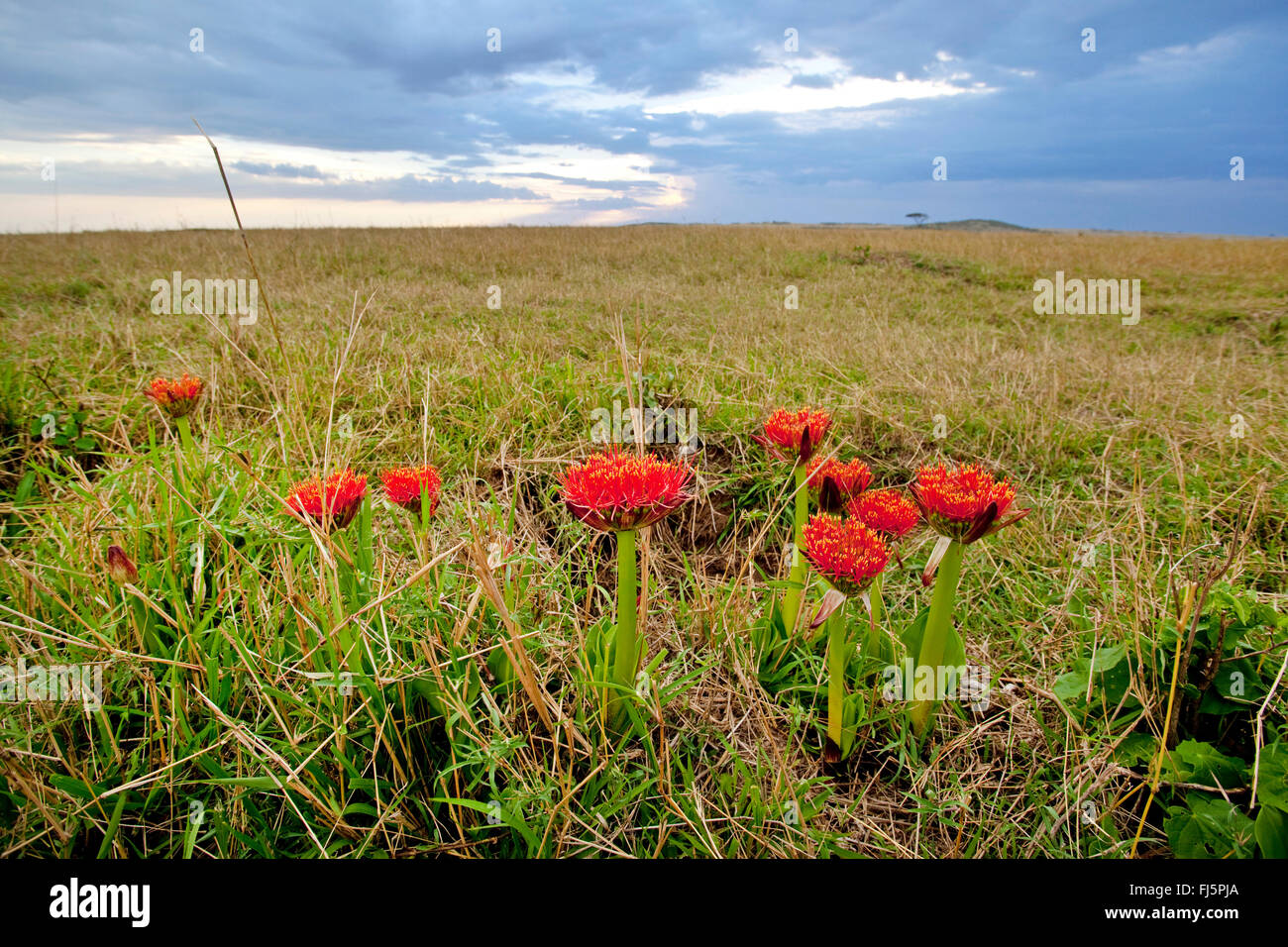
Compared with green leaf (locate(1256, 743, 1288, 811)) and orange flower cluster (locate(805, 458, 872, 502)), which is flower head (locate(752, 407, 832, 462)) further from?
green leaf (locate(1256, 743, 1288, 811))

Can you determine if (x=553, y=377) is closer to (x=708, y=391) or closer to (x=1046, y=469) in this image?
(x=708, y=391)

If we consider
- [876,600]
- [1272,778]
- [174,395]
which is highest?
[174,395]

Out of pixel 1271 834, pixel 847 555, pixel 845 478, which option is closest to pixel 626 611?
pixel 847 555

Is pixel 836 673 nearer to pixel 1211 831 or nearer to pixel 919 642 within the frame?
pixel 919 642

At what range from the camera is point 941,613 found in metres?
1.67

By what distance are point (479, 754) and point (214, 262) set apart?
42.2 ft

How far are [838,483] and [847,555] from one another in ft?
1.49

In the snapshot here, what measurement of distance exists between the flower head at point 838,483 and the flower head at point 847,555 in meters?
0.31

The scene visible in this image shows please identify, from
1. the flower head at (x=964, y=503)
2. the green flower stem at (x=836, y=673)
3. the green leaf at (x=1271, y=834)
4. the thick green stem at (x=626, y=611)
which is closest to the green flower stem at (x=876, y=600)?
the green flower stem at (x=836, y=673)

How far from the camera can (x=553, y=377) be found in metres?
4.12

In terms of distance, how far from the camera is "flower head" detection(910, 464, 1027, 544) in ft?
4.90

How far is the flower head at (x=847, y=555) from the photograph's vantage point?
1493 millimetres

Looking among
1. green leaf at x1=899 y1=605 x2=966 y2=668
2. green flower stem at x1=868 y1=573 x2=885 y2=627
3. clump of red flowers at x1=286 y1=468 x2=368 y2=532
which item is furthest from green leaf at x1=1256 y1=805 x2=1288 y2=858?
clump of red flowers at x1=286 y1=468 x2=368 y2=532
